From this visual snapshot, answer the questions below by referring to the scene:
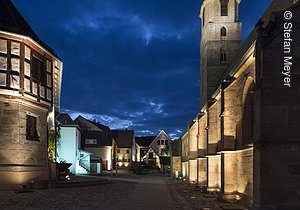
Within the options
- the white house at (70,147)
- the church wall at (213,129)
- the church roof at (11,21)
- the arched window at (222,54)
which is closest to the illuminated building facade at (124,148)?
the white house at (70,147)

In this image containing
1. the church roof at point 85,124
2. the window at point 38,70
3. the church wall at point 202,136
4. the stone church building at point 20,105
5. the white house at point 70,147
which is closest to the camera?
the stone church building at point 20,105

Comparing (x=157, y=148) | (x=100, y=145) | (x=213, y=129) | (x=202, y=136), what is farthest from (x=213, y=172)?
(x=157, y=148)

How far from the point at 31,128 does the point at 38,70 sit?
372 centimetres

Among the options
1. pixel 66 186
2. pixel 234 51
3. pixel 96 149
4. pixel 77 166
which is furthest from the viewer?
pixel 96 149

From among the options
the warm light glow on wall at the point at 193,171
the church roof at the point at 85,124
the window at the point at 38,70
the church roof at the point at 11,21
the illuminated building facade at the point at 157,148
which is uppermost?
the church roof at the point at 11,21

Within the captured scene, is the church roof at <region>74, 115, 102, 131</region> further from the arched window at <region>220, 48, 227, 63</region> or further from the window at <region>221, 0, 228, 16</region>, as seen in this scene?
the window at <region>221, 0, 228, 16</region>

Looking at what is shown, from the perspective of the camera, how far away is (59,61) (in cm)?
2452

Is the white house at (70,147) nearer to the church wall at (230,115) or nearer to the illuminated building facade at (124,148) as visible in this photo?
the church wall at (230,115)

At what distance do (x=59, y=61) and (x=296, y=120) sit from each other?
18.4m

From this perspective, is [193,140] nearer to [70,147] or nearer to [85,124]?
[70,147]

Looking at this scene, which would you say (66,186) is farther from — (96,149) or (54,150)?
(96,149)

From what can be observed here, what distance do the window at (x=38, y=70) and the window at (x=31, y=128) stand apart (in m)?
2.59

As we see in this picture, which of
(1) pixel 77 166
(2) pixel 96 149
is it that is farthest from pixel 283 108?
(2) pixel 96 149

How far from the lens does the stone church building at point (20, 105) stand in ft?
62.4
